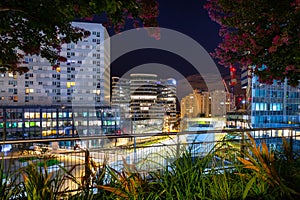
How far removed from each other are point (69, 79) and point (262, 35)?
86.4 m

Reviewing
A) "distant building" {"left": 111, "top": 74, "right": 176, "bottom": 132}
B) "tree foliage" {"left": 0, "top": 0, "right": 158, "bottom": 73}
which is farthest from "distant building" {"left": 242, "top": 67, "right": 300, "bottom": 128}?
"tree foliage" {"left": 0, "top": 0, "right": 158, "bottom": 73}

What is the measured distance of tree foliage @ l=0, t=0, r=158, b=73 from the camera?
233 centimetres

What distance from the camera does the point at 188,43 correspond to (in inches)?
454

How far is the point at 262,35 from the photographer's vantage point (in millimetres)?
4457

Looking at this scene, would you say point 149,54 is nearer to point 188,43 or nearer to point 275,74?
point 188,43

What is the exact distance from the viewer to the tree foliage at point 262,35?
398cm

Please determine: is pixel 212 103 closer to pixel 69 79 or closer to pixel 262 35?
pixel 69 79

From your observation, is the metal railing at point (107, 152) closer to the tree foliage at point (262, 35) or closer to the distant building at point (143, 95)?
the tree foliage at point (262, 35)

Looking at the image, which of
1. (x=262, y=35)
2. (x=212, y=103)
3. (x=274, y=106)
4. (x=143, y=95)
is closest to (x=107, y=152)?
(x=262, y=35)

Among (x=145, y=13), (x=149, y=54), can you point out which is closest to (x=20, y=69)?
(x=145, y=13)

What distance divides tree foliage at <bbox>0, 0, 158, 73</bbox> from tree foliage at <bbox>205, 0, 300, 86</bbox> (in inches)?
96.6

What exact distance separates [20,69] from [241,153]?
455cm

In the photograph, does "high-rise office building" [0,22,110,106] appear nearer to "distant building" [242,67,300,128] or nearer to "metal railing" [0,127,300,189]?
"distant building" [242,67,300,128]

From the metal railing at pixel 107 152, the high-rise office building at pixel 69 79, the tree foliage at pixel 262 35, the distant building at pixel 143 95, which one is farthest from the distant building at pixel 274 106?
the high-rise office building at pixel 69 79
